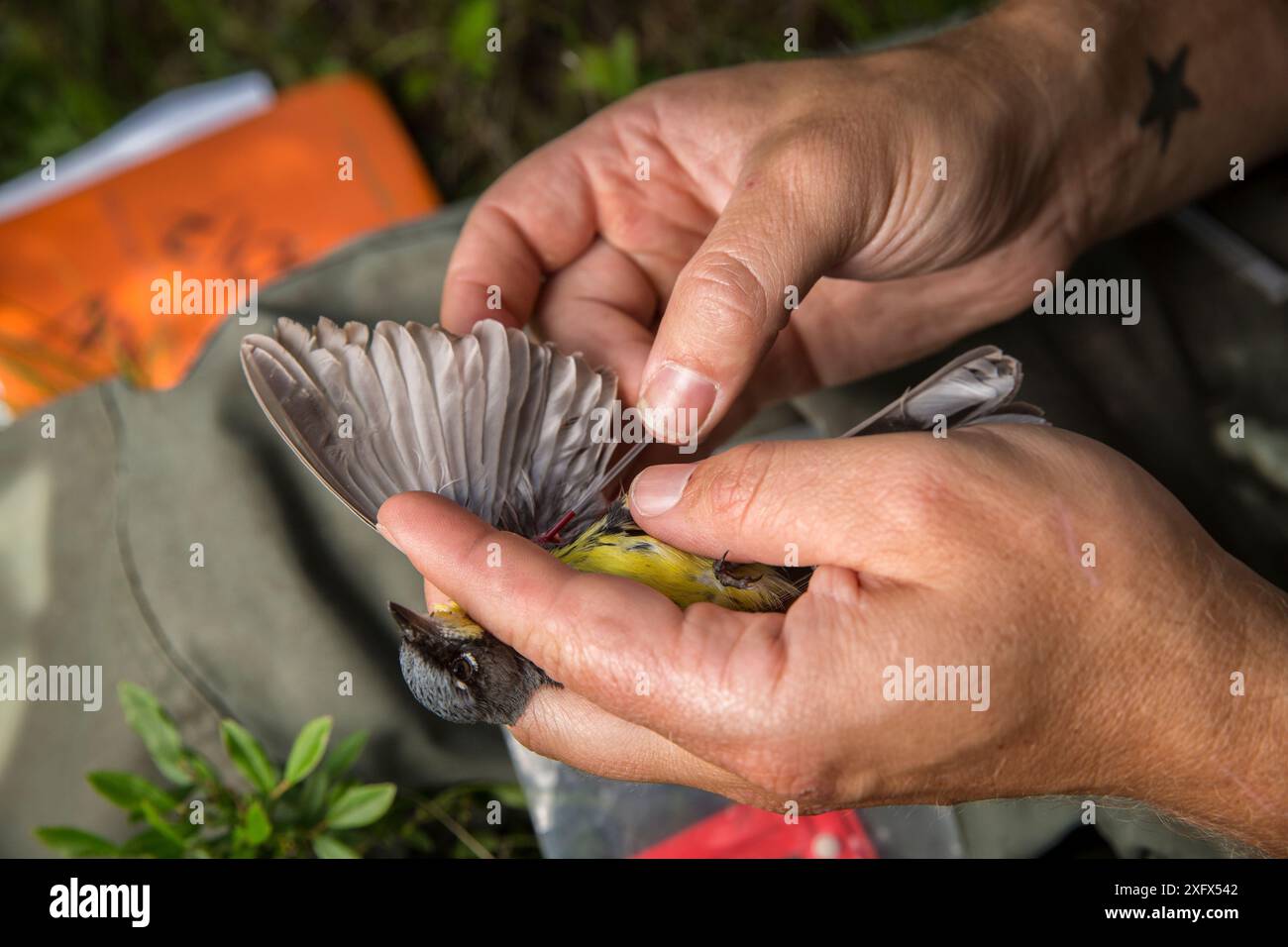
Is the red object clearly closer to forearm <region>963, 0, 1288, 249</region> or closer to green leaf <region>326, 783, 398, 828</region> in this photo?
green leaf <region>326, 783, 398, 828</region>

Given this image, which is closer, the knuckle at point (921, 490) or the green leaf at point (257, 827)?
the knuckle at point (921, 490)

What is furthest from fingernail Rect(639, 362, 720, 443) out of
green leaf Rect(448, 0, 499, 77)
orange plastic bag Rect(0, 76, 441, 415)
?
green leaf Rect(448, 0, 499, 77)

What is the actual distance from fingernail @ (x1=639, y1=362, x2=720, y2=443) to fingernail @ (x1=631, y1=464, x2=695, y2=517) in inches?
2.7

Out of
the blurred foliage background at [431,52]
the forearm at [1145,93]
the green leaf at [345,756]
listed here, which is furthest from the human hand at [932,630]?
the blurred foliage background at [431,52]

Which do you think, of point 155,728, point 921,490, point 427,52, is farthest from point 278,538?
point 427,52

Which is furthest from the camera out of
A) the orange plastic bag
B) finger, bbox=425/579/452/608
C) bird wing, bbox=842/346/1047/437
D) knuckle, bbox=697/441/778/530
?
the orange plastic bag

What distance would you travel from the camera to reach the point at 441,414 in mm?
1608

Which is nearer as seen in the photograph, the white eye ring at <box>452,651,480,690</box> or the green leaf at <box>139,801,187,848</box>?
the white eye ring at <box>452,651,480,690</box>

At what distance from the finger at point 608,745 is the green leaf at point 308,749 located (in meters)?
0.46

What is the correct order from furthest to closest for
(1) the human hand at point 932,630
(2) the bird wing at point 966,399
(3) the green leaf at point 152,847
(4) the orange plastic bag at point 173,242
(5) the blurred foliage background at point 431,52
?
(5) the blurred foliage background at point 431,52
(4) the orange plastic bag at point 173,242
(3) the green leaf at point 152,847
(2) the bird wing at point 966,399
(1) the human hand at point 932,630

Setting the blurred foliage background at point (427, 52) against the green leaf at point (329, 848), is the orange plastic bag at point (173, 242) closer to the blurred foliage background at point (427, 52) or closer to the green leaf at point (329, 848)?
the blurred foliage background at point (427, 52)

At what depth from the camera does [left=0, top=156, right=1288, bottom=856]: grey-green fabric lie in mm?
2090

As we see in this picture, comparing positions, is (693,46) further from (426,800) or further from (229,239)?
(426,800)

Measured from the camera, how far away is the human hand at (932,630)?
4.42 ft
